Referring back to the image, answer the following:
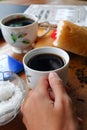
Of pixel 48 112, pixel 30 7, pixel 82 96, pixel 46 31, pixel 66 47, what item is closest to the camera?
pixel 48 112

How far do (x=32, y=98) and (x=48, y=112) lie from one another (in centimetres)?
6

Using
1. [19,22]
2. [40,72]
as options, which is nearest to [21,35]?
[19,22]

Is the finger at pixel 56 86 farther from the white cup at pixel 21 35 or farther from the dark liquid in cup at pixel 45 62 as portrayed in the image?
the white cup at pixel 21 35

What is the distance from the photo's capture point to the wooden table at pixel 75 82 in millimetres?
509

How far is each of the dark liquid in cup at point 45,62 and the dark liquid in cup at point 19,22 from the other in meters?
0.18

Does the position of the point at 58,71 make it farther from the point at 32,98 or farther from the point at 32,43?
the point at 32,43

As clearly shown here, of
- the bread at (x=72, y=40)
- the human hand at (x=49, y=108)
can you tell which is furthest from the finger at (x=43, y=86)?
the bread at (x=72, y=40)

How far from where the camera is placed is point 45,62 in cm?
58

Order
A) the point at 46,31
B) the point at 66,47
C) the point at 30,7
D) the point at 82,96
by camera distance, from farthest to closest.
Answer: the point at 30,7 → the point at 46,31 → the point at 66,47 → the point at 82,96

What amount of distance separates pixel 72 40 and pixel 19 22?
18 centimetres

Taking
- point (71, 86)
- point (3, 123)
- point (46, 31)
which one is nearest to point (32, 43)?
point (46, 31)

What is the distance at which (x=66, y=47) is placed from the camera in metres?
0.68

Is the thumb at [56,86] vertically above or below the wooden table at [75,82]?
above

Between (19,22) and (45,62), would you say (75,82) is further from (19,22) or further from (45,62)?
(19,22)
